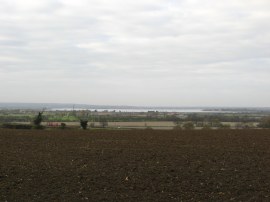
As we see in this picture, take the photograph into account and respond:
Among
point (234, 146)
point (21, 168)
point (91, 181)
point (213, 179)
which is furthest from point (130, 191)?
point (234, 146)

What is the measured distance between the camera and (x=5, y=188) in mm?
15172

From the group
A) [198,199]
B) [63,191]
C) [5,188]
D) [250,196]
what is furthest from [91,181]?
[250,196]

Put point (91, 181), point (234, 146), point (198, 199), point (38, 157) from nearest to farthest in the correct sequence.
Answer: point (198, 199) < point (91, 181) < point (38, 157) < point (234, 146)

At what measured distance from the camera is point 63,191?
14.9 metres

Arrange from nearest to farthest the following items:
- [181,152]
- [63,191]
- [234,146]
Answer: [63,191]
[181,152]
[234,146]

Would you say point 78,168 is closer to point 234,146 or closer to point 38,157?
point 38,157

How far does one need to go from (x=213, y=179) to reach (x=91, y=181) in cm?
494

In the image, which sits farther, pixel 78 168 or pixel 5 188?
pixel 78 168

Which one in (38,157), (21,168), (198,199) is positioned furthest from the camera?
(38,157)

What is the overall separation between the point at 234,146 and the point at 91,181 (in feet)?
49.3

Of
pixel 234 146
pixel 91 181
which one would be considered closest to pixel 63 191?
pixel 91 181

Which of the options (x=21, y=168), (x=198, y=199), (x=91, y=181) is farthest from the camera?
(x=21, y=168)

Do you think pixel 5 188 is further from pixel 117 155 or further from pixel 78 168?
pixel 117 155

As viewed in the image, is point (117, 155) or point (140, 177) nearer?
point (140, 177)
